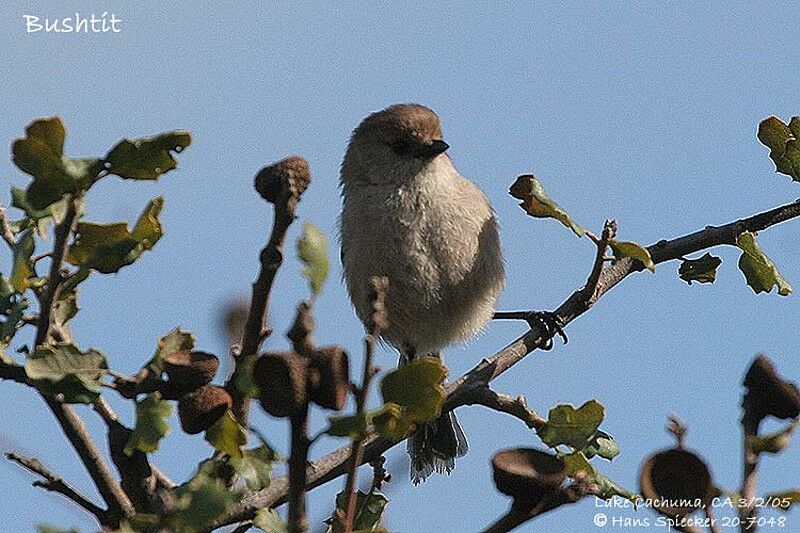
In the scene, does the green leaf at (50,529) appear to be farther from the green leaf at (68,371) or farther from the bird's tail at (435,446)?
the bird's tail at (435,446)

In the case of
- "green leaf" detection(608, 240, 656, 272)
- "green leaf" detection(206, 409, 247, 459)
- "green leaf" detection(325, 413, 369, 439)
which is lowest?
"green leaf" detection(206, 409, 247, 459)

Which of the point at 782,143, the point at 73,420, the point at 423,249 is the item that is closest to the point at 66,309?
the point at 73,420

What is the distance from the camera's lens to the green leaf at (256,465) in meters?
1.87

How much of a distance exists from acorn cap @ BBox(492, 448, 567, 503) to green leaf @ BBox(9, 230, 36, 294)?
0.92 metres

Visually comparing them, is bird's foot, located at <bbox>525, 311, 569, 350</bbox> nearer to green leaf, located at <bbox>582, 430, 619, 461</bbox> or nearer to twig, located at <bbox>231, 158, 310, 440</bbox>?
green leaf, located at <bbox>582, 430, 619, 461</bbox>

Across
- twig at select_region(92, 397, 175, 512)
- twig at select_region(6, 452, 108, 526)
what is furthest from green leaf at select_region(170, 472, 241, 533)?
twig at select_region(92, 397, 175, 512)

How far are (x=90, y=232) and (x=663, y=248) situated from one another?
1802mm

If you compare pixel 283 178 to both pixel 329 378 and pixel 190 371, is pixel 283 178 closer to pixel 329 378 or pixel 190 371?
pixel 329 378

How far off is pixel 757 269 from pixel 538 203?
616 mm

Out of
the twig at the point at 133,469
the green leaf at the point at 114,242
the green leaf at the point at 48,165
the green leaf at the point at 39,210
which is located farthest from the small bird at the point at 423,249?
the green leaf at the point at 48,165

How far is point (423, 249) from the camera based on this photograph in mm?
5355

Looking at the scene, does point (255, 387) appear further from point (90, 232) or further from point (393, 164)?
point (393, 164)

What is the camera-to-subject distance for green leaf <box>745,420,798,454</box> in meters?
1.29

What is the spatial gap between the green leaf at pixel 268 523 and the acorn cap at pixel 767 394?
0.69 m
